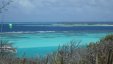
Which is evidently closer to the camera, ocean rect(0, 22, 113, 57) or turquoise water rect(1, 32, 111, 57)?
ocean rect(0, 22, 113, 57)

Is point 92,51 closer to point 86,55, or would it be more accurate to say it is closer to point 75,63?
point 86,55

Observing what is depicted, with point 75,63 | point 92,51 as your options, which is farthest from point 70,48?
point 75,63

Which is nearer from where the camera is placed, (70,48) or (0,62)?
(0,62)

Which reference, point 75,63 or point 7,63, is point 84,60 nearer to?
point 75,63

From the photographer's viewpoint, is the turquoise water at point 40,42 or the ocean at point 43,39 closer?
the ocean at point 43,39

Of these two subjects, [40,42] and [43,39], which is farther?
[43,39]

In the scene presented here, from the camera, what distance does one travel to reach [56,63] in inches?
254

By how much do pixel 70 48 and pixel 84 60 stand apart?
1.53 meters

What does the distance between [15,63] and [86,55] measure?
1558 mm

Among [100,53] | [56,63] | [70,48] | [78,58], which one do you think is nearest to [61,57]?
[56,63]

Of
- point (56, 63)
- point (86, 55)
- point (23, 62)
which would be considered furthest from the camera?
point (86, 55)

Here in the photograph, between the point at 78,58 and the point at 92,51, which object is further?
the point at 92,51

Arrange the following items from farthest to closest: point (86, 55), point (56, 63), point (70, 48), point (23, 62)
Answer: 1. point (70, 48)
2. point (86, 55)
3. point (23, 62)
4. point (56, 63)

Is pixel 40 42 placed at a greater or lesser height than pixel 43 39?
greater
